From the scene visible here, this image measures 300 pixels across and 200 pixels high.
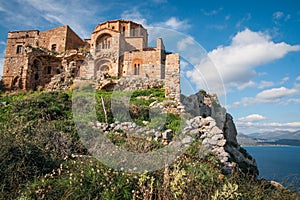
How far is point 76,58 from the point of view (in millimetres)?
23766

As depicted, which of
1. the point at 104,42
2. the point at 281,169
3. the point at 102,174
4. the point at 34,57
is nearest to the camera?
the point at 102,174

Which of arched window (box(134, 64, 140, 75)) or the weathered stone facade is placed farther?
the weathered stone facade

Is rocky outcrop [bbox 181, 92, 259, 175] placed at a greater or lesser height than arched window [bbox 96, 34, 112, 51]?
lesser

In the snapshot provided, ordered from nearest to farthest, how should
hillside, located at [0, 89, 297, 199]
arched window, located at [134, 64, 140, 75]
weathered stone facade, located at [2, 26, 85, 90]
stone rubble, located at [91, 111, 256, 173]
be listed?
hillside, located at [0, 89, 297, 199] < stone rubble, located at [91, 111, 256, 173] < arched window, located at [134, 64, 140, 75] < weathered stone facade, located at [2, 26, 85, 90]

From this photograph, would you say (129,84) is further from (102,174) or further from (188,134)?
(102,174)

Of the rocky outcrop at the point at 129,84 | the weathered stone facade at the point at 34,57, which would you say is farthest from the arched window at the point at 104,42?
the rocky outcrop at the point at 129,84

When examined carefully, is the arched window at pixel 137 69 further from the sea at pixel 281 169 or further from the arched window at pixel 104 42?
the sea at pixel 281 169

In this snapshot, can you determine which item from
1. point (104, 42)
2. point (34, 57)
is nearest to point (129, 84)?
point (104, 42)

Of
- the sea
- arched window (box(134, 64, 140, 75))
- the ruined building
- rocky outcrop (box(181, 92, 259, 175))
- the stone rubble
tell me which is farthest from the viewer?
arched window (box(134, 64, 140, 75))

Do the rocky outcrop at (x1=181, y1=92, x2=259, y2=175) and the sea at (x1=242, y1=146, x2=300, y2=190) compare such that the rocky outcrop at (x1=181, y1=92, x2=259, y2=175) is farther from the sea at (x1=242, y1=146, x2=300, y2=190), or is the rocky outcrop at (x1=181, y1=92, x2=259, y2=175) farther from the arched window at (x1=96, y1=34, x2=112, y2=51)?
the arched window at (x1=96, y1=34, x2=112, y2=51)

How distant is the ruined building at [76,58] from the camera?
22.6 meters

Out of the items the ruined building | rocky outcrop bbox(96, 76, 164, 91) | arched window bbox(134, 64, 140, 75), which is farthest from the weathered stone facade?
arched window bbox(134, 64, 140, 75)

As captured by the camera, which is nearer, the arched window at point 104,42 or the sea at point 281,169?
the sea at point 281,169

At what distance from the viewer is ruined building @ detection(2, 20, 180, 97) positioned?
2259cm
